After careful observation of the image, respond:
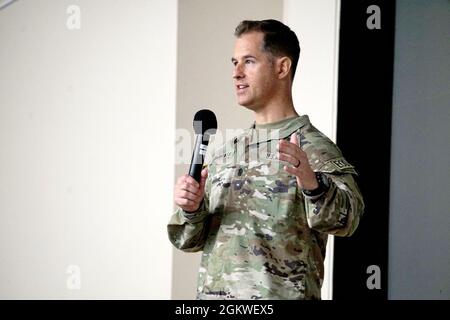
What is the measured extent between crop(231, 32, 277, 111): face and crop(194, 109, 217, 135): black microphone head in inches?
3.3

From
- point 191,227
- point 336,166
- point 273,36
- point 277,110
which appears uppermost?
point 273,36

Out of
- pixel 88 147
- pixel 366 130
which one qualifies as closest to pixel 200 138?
pixel 366 130

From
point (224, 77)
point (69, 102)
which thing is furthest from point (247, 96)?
point (69, 102)

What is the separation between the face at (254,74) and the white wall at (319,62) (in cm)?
47

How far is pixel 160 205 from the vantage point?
1.90m

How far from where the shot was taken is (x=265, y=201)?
110 centimetres

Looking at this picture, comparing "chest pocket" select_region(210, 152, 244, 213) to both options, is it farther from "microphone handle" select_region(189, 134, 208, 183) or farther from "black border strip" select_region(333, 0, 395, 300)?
"black border strip" select_region(333, 0, 395, 300)

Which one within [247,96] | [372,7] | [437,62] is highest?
[372,7]

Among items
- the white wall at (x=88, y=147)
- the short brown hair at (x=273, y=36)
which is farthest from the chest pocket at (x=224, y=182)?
the white wall at (x=88, y=147)

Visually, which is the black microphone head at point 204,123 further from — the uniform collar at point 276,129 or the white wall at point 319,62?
the white wall at point 319,62

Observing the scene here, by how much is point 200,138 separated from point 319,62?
74 centimetres

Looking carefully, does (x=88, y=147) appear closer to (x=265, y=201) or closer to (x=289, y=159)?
(x=265, y=201)

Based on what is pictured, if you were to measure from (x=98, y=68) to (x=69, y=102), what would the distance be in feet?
0.50
